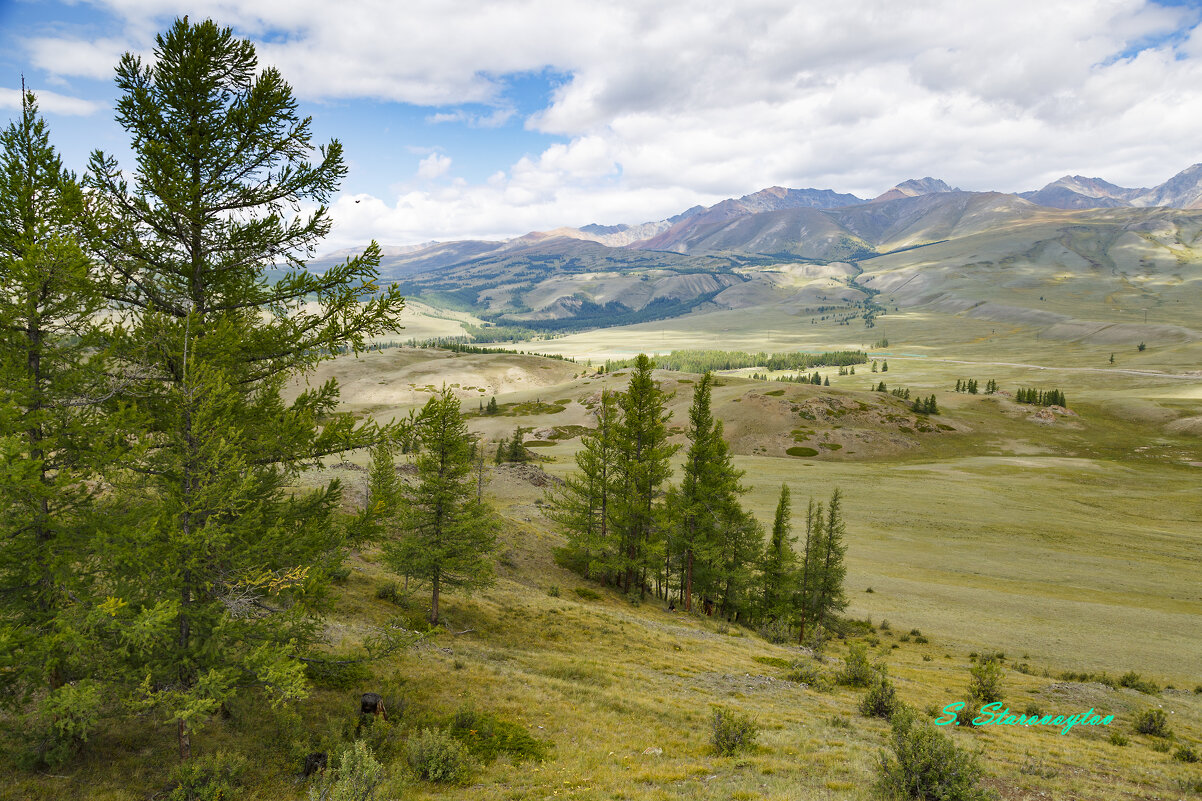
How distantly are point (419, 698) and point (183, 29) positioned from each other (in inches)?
765

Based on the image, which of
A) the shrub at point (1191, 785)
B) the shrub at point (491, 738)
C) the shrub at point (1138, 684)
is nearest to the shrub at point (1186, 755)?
the shrub at point (1191, 785)

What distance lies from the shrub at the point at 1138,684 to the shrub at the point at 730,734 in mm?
25495

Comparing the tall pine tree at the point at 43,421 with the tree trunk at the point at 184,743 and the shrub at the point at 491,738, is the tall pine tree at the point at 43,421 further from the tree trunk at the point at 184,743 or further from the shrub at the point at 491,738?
the shrub at the point at 491,738

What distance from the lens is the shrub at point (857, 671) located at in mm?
25594

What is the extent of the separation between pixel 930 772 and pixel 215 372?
18.6m

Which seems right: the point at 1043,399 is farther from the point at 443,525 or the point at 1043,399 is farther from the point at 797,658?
the point at 443,525

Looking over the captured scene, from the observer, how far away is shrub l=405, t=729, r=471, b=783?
13406 mm

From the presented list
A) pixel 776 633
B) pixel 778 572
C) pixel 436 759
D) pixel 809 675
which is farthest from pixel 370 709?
pixel 778 572

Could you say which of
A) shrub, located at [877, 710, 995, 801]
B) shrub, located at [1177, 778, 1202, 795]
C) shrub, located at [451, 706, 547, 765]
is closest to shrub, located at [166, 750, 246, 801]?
shrub, located at [451, 706, 547, 765]

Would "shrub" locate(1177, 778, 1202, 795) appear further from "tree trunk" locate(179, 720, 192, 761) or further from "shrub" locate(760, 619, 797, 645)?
"tree trunk" locate(179, 720, 192, 761)

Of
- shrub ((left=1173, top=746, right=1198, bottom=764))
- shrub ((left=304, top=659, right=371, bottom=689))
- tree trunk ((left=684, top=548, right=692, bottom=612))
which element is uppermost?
shrub ((left=304, top=659, right=371, bottom=689))

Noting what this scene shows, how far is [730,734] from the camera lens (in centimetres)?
1616

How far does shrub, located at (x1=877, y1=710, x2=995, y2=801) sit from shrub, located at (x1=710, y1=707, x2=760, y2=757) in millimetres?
3964

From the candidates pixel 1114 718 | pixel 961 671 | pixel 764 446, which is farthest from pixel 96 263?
pixel 764 446
